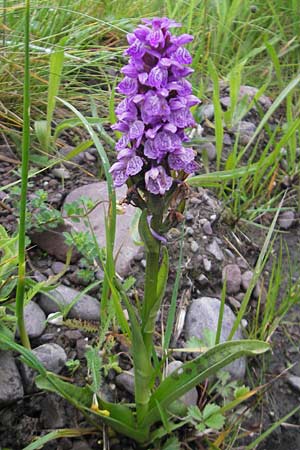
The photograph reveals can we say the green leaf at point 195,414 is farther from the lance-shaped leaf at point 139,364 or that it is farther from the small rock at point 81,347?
the small rock at point 81,347

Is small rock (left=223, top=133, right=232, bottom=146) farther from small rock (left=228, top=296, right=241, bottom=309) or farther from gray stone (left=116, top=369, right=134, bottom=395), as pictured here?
gray stone (left=116, top=369, right=134, bottom=395)

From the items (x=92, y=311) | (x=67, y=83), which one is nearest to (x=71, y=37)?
(x=67, y=83)

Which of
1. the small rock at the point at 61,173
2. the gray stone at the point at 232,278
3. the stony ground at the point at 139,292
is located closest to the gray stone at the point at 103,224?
the stony ground at the point at 139,292

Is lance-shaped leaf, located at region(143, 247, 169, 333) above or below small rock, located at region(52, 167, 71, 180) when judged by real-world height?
above

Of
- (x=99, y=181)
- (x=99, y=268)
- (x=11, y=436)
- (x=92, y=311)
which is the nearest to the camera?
(x=11, y=436)

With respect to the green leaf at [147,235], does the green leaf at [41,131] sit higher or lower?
lower

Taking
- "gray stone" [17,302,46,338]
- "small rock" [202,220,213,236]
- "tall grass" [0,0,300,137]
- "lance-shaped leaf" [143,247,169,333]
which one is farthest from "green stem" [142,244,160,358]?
"tall grass" [0,0,300,137]

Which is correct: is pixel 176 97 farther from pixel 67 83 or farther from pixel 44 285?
pixel 67 83
